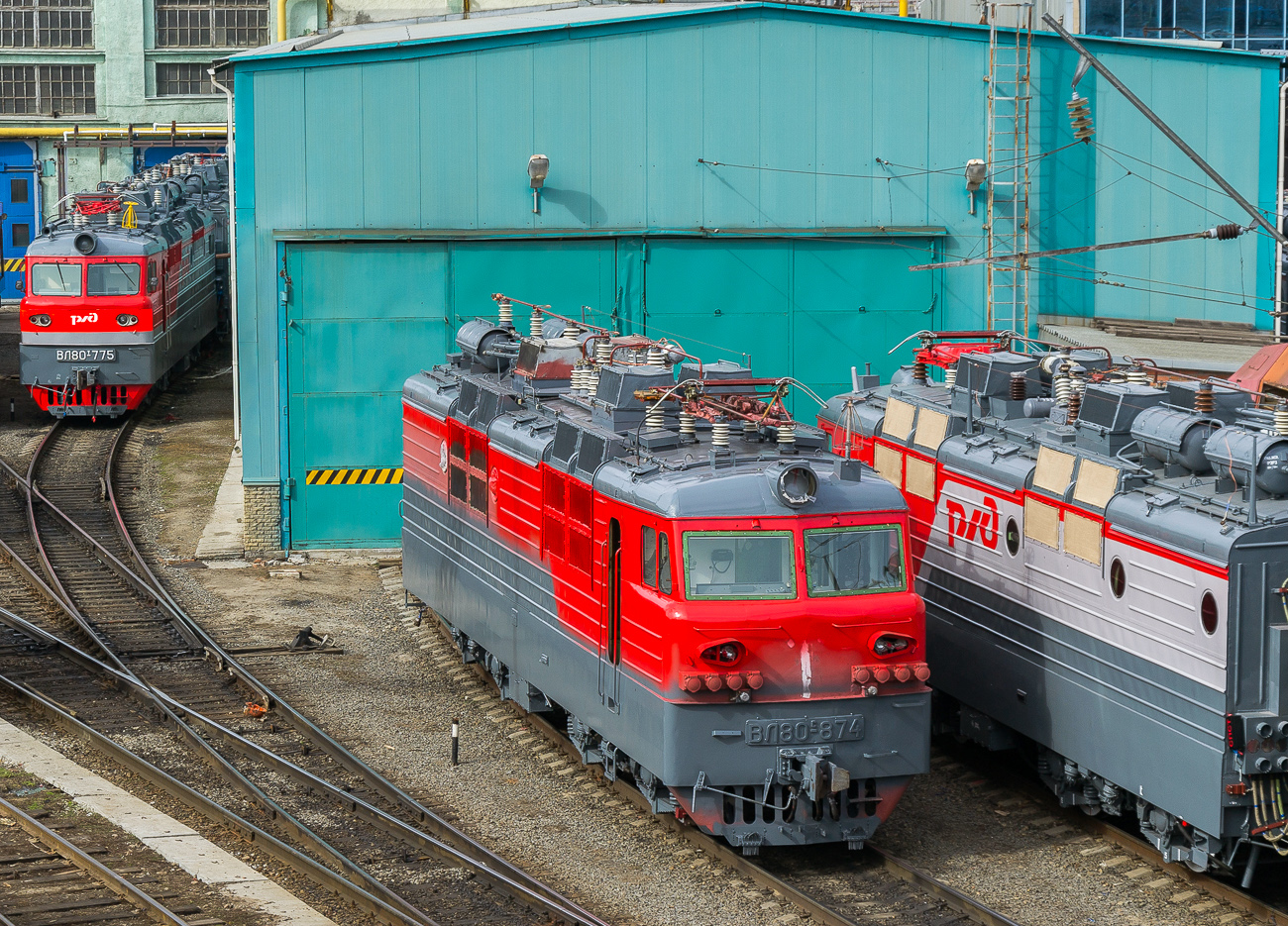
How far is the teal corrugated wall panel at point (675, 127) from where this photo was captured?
87.0 ft

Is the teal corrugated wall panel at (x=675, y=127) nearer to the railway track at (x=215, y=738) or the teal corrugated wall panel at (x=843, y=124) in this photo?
the teal corrugated wall panel at (x=843, y=124)

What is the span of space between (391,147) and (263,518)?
19.3 feet

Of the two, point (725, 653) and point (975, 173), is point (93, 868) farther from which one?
point (975, 173)

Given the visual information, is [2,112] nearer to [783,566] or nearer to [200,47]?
[200,47]

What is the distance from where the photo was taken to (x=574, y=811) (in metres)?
16.5

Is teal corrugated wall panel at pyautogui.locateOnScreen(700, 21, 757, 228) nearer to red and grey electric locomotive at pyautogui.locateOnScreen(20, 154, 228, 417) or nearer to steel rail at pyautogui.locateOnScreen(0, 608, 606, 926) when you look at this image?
steel rail at pyautogui.locateOnScreen(0, 608, 606, 926)

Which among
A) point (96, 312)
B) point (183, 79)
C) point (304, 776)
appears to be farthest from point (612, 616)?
point (183, 79)

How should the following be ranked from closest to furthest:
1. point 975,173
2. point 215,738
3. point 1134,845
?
1. point 1134,845
2. point 215,738
3. point 975,173

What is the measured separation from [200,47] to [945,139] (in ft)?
127

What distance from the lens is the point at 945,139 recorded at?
88.6 feet

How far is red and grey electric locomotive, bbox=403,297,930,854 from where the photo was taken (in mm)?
14086

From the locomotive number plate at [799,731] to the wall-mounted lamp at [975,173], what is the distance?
1444 centimetres

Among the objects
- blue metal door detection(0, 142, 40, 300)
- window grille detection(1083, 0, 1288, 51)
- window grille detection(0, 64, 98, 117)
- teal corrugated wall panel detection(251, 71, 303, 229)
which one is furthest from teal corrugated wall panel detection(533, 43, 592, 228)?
window grille detection(0, 64, 98, 117)

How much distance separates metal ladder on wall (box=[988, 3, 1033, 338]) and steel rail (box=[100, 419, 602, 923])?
12552 mm
